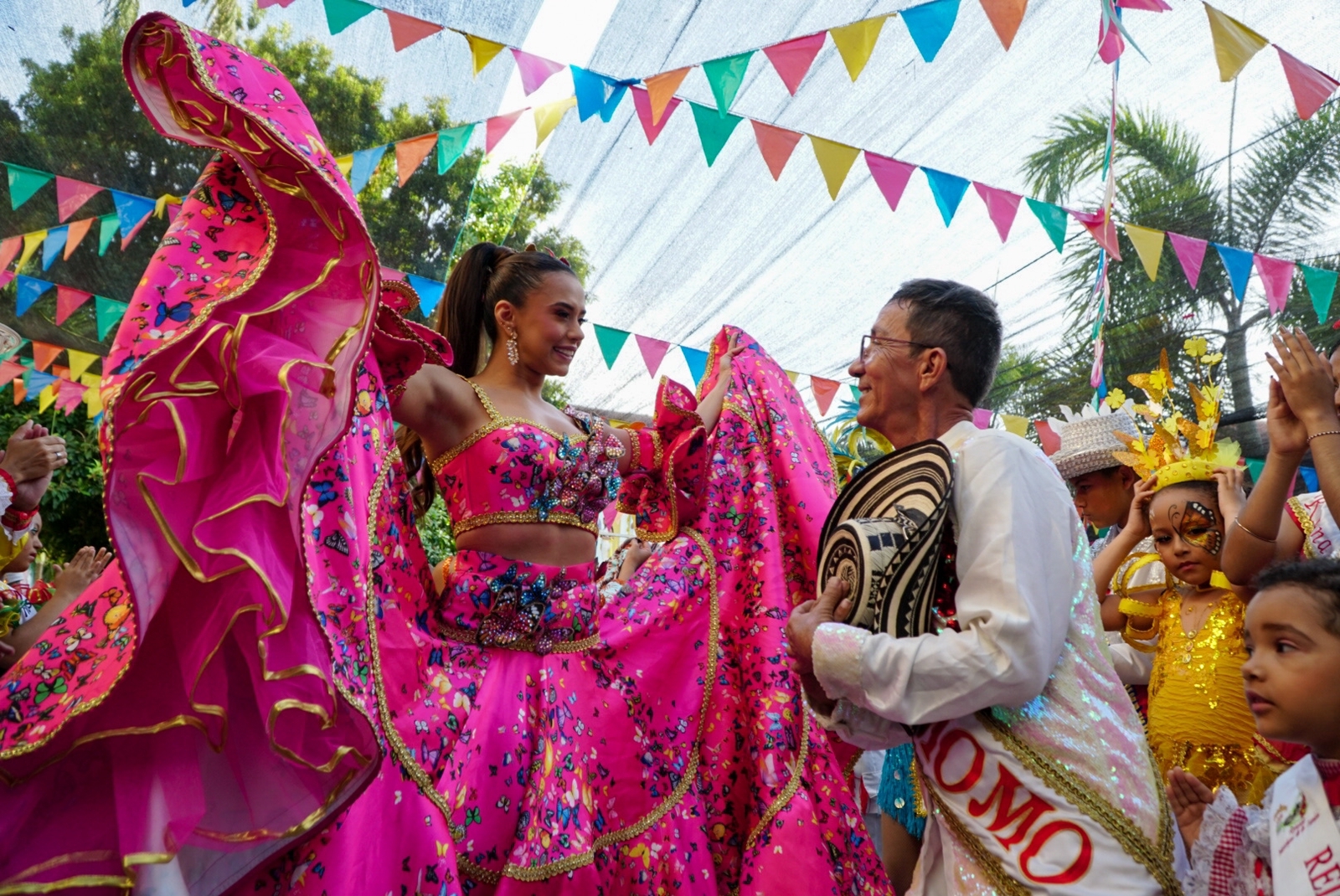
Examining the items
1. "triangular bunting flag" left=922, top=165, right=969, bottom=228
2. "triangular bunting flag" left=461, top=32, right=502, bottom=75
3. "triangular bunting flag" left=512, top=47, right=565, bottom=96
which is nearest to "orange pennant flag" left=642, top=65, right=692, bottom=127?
"triangular bunting flag" left=512, top=47, right=565, bottom=96

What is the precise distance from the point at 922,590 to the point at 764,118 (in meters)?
3.80

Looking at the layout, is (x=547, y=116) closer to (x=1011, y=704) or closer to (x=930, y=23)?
(x=930, y=23)

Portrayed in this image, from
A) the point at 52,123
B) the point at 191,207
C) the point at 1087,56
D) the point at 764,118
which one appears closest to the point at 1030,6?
the point at 1087,56

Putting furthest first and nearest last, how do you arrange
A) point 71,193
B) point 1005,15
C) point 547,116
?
point 71,193 → point 547,116 → point 1005,15

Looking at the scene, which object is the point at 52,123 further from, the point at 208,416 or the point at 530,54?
the point at 208,416

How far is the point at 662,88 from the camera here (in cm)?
430

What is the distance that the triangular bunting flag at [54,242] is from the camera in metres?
6.75

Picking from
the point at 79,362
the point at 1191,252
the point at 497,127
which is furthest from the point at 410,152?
the point at 79,362

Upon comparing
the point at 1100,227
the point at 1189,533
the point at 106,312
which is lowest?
the point at 1189,533

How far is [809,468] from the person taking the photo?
259cm

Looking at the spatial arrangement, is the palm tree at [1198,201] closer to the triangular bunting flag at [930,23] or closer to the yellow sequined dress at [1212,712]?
the triangular bunting flag at [930,23]

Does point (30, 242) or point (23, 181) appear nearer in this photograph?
point (23, 181)

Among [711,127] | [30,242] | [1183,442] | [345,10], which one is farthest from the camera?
[30,242]

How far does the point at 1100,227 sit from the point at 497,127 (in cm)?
297
